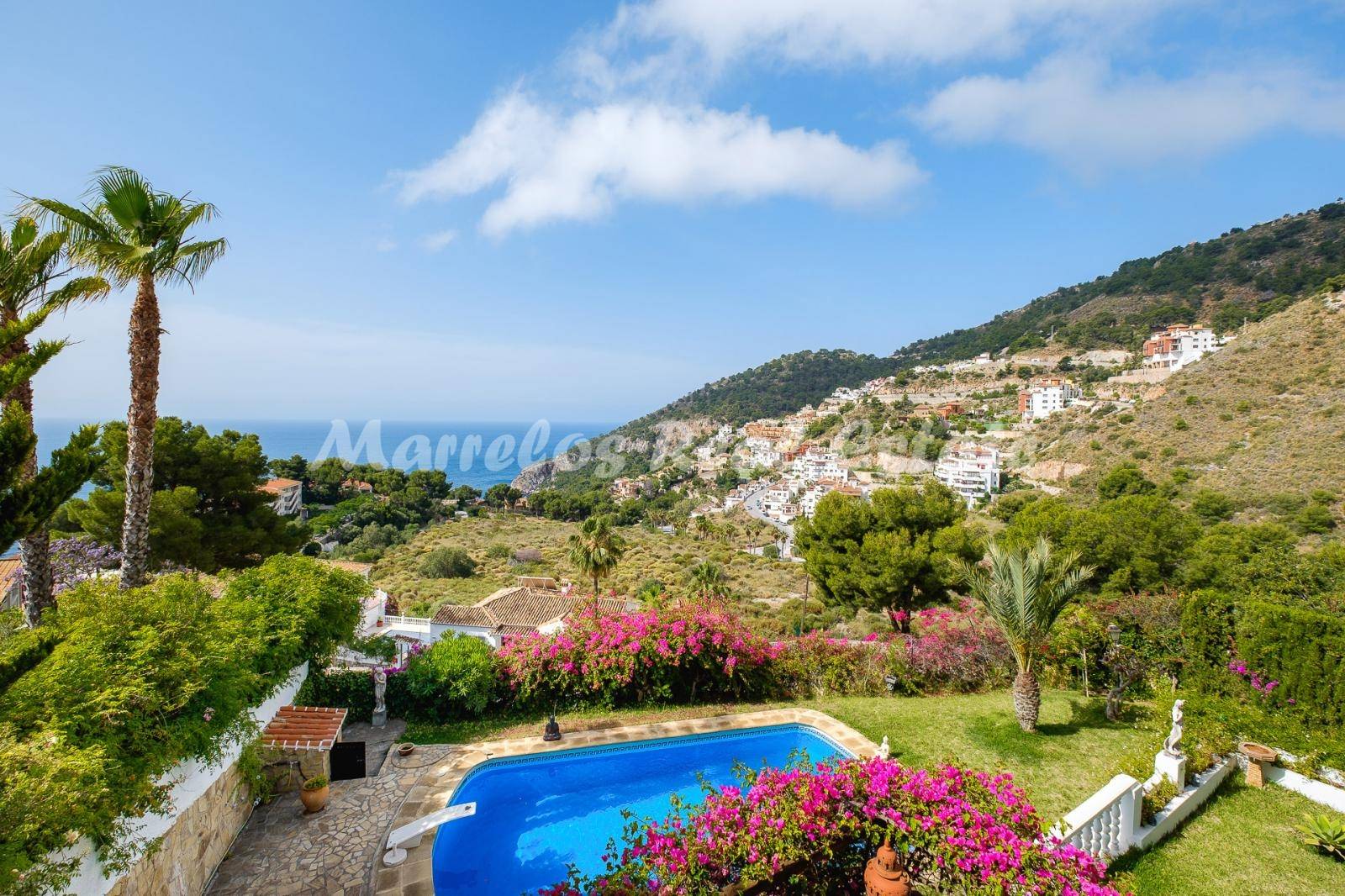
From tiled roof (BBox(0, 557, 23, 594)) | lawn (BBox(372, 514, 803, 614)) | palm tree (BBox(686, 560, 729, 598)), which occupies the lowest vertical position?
lawn (BBox(372, 514, 803, 614))

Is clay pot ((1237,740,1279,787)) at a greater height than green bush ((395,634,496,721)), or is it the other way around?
green bush ((395,634,496,721))

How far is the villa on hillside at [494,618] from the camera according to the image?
63.7 feet

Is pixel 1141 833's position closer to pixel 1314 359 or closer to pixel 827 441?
pixel 1314 359

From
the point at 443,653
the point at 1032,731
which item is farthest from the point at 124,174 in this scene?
the point at 1032,731

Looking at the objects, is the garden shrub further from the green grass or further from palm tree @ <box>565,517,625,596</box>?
palm tree @ <box>565,517,625,596</box>

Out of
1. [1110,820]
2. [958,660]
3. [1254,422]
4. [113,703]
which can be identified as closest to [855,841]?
[1110,820]

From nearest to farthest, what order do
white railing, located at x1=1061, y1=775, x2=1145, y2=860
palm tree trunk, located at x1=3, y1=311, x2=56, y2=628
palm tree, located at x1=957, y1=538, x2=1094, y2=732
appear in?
white railing, located at x1=1061, y1=775, x2=1145, y2=860, palm tree trunk, located at x1=3, y1=311, x2=56, y2=628, palm tree, located at x1=957, y1=538, x2=1094, y2=732

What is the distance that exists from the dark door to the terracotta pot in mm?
244

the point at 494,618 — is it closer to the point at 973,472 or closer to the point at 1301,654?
the point at 1301,654

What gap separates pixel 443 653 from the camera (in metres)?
9.59

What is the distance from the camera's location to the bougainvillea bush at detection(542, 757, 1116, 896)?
11.7 feet

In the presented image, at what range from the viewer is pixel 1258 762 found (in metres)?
6.69

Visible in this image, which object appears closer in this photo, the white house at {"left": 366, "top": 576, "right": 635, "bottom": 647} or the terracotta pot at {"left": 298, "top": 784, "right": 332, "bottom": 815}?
the terracotta pot at {"left": 298, "top": 784, "right": 332, "bottom": 815}

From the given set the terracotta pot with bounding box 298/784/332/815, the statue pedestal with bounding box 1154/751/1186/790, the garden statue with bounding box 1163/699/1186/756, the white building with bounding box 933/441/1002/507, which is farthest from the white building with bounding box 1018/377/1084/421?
the terracotta pot with bounding box 298/784/332/815
